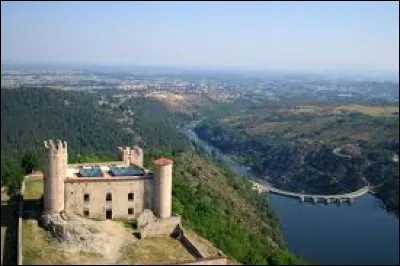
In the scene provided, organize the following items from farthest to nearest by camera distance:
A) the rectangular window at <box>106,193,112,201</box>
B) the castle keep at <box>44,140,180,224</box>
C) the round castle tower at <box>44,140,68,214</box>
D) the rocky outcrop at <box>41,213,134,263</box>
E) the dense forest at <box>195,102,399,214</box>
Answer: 1. the dense forest at <box>195,102,399,214</box>
2. the rectangular window at <box>106,193,112,201</box>
3. the castle keep at <box>44,140,180,224</box>
4. the round castle tower at <box>44,140,68,214</box>
5. the rocky outcrop at <box>41,213,134,263</box>

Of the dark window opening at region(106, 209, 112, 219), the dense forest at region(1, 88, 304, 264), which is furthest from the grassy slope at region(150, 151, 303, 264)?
the dark window opening at region(106, 209, 112, 219)

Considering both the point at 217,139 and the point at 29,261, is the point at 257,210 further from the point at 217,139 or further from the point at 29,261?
the point at 217,139

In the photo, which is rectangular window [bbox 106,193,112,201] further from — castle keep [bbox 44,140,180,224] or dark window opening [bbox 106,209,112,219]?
dark window opening [bbox 106,209,112,219]

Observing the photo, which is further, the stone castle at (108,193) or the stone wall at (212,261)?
the stone castle at (108,193)

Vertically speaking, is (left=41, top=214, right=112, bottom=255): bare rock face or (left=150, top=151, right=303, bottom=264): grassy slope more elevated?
(left=41, top=214, right=112, bottom=255): bare rock face

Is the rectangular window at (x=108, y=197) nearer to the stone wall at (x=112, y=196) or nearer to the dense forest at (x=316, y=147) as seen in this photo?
the stone wall at (x=112, y=196)

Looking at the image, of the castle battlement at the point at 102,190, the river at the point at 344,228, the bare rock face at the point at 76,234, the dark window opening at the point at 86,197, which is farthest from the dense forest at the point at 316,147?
the bare rock face at the point at 76,234

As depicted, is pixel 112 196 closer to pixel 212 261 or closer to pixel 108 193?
pixel 108 193

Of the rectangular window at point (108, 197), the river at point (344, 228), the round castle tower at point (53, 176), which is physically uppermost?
the round castle tower at point (53, 176)
